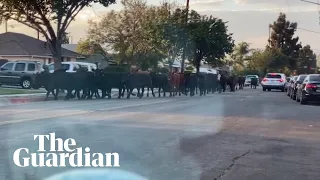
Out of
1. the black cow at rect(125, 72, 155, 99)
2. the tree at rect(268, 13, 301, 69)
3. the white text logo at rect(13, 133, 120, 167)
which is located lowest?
the white text logo at rect(13, 133, 120, 167)

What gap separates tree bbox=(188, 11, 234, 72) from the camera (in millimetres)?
54906

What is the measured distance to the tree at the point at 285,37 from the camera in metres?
119

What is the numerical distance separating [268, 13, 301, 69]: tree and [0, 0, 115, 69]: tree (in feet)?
283

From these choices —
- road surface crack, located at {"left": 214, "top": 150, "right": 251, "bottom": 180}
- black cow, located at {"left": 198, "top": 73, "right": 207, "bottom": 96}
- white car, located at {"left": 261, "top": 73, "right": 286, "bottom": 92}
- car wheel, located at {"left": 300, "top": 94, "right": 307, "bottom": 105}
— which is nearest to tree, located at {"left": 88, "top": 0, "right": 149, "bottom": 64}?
white car, located at {"left": 261, "top": 73, "right": 286, "bottom": 92}

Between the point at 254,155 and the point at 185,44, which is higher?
the point at 185,44

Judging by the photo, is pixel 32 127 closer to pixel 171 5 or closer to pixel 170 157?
pixel 170 157

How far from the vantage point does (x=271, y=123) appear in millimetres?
18594

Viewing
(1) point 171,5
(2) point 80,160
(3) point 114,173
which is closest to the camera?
(3) point 114,173

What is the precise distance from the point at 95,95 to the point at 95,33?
119 feet

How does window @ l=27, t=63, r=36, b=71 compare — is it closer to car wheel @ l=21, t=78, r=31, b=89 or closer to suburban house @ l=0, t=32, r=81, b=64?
car wheel @ l=21, t=78, r=31, b=89

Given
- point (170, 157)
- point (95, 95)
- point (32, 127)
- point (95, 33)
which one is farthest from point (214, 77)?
point (170, 157)

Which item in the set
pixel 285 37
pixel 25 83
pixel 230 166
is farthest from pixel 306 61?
pixel 230 166

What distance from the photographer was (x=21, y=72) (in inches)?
1521

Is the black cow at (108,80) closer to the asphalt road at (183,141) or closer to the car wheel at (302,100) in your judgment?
the car wheel at (302,100)
